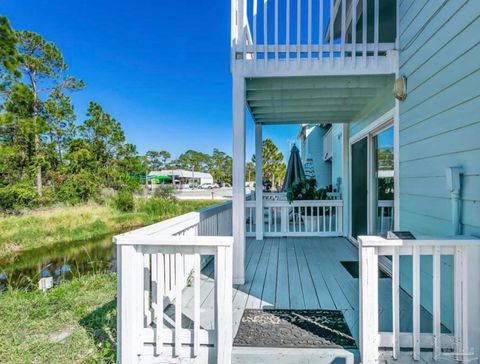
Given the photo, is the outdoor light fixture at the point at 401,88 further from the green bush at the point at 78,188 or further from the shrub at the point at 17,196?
the green bush at the point at 78,188

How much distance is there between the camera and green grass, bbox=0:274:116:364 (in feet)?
7.40

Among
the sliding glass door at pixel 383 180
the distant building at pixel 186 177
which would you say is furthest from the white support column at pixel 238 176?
the distant building at pixel 186 177

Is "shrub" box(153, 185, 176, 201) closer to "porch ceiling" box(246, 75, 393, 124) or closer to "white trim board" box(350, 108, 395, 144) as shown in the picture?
"porch ceiling" box(246, 75, 393, 124)

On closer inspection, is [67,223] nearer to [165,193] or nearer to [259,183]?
[165,193]

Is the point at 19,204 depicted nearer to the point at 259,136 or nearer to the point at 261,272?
the point at 259,136

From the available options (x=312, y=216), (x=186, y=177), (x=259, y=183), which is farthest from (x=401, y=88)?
(x=186, y=177)

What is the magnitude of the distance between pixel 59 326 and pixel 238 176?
7.15 feet

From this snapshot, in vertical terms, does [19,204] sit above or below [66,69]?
below

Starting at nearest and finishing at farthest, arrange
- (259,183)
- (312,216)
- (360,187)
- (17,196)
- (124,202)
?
(360,187) < (259,183) < (312,216) < (17,196) < (124,202)

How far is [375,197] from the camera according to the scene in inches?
182

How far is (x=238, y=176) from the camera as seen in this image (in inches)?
138

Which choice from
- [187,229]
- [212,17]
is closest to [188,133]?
[212,17]

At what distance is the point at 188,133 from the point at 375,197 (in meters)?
37.4

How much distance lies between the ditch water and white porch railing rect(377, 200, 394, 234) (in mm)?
4906
